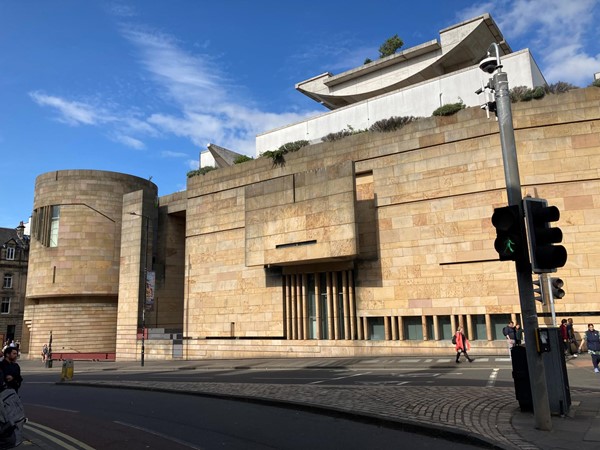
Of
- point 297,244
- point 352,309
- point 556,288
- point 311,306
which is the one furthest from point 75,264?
point 556,288

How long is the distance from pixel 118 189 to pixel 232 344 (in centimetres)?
2074

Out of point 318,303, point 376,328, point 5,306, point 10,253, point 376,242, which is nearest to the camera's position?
point 376,328

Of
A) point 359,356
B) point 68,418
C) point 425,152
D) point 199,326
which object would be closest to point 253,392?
point 68,418

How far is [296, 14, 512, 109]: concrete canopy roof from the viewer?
1289 inches

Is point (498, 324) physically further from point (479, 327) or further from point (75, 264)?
point (75, 264)

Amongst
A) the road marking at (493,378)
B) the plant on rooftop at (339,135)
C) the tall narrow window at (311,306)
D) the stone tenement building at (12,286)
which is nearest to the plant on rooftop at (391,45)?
the plant on rooftop at (339,135)

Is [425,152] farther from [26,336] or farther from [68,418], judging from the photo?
[26,336]

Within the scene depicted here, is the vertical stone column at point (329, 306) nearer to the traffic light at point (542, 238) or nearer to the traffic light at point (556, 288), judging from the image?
the traffic light at point (556, 288)

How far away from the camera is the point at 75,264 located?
38562 mm

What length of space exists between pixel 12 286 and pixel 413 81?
60.4 meters

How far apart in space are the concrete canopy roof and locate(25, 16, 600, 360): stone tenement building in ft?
2.12

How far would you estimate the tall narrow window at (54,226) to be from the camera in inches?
1548

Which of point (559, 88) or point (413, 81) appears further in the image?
point (413, 81)

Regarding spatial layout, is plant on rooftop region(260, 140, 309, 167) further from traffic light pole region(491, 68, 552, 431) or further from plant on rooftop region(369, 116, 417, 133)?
traffic light pole region(491, 68, 552, 431)
